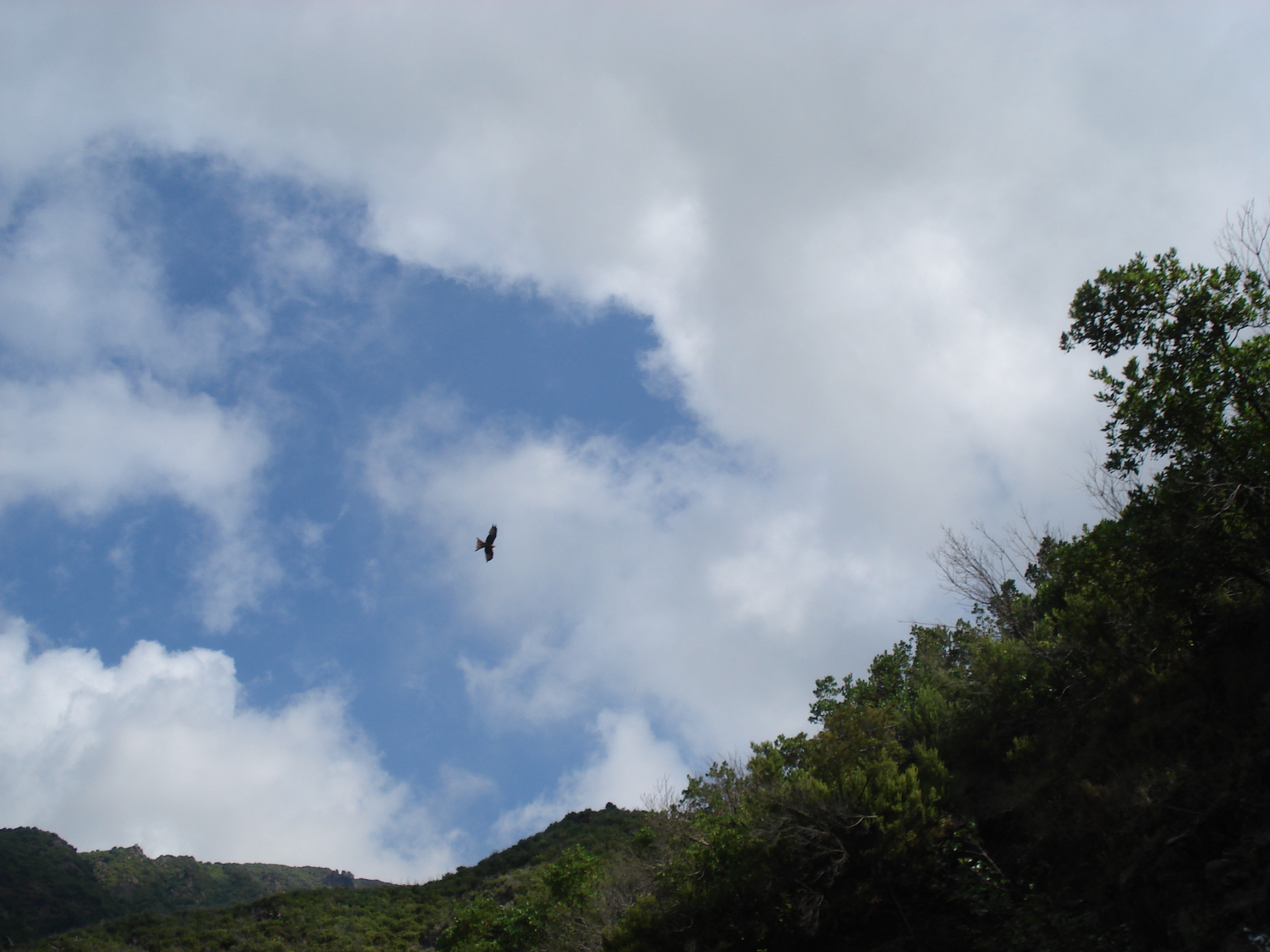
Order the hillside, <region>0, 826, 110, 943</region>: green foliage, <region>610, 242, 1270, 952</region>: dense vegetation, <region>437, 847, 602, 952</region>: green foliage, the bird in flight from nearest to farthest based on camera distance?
<region>610, 242, 1270, 952</region>: dense vegetation < the bird in flight < <region>437, 847, 602, 952</region>: green foliage < the hillside < <region>0, 826, 110, 943</region>: green foliage

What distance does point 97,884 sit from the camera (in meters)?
75.1

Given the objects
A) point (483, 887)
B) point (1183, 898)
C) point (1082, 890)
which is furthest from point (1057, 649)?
point (483, 887)

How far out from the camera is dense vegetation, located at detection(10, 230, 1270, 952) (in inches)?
491

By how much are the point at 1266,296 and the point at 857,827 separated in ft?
46.9

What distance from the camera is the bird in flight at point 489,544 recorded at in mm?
18438

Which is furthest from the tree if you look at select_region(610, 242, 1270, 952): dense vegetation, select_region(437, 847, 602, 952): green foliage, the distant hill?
the distant hill

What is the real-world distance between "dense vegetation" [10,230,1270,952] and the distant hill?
6674cm

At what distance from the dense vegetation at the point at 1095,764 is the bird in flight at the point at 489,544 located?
9495 mm

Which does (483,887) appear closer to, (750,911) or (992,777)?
(750,911)

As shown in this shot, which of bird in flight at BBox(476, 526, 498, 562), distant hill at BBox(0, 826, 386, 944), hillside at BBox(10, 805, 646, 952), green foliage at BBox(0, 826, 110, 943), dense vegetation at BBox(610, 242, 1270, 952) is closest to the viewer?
dense vegetation at BBox(610, 242, 1270, 952)

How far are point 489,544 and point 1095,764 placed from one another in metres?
15.0

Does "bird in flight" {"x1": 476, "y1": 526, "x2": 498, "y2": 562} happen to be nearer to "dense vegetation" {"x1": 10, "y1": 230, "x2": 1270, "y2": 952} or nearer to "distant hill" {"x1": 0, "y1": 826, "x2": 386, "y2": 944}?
"dense vegetation" {"x1": 10, "y1": 230, "x2": 1270, "y2": 952}

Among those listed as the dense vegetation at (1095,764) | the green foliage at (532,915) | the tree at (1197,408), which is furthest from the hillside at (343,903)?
the tree at (1197,408)

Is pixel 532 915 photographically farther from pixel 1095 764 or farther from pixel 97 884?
pixel 97 884
